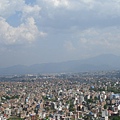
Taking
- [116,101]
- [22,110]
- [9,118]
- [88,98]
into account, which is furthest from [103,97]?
[9,118]

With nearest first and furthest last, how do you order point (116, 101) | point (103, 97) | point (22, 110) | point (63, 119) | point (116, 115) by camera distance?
point (63, 119)
point (116, 115)
point (22, 110)
point (116, 101)
point (103, 97)

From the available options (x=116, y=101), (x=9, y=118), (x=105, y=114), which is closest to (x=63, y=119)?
(x=105, y=114)

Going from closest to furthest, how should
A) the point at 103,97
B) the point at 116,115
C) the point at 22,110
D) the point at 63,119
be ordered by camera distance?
the point at 63,119
the point at 116,115
the point at 22,110
the point at 103,97

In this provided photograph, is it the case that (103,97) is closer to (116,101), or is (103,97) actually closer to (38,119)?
(116,101)

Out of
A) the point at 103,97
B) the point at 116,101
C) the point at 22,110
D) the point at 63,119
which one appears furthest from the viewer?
the point at 103,97

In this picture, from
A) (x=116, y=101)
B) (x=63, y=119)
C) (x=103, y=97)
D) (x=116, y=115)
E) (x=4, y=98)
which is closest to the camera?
(x=63, y=119)

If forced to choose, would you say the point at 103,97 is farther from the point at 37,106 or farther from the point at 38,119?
the point at 38,119

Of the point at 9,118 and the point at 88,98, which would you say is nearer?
the point at 9,118

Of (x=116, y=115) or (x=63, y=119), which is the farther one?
(x=116, y=115)
